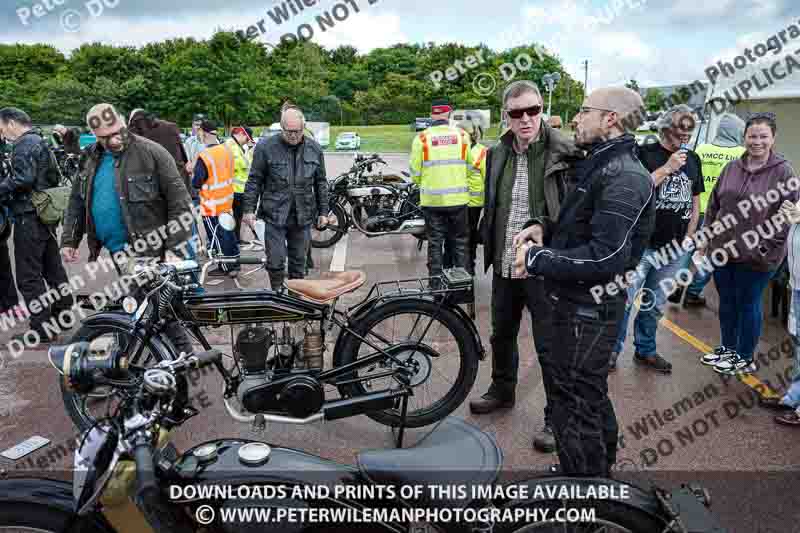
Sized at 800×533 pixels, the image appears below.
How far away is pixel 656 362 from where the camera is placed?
4445 millimetres

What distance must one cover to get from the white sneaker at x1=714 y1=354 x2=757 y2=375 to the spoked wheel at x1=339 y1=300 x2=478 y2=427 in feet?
6.51

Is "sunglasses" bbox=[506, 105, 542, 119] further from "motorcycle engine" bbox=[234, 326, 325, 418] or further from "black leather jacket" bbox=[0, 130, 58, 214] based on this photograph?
"black leather jacket" bbox=[0, 130, 58, 214]

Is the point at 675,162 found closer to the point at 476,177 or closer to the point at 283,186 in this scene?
the point at 476,177

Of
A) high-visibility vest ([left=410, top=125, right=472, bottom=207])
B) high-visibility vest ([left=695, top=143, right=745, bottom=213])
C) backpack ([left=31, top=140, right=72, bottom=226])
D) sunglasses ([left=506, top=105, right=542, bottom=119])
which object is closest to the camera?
sunglasses ([left=506, top=105, right=542, bottom=119])

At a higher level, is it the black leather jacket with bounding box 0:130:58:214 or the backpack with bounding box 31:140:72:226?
the black leather jacket with bounding box 0:130:58:214

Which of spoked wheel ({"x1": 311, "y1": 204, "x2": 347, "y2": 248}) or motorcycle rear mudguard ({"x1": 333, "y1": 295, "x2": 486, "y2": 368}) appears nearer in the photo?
motorcycle rear mudguard ({"x1": 333, "y1": 295, "x2": 486, "y2": 368})

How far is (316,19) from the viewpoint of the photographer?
311 inches

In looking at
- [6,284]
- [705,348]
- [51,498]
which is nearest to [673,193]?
[705,348]

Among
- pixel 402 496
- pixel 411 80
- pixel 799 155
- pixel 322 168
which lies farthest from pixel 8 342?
pixel 411 80

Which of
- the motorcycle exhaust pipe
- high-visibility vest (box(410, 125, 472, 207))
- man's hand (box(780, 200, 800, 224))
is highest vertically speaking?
high-visibility vest (box(410, 125, 472, 207))

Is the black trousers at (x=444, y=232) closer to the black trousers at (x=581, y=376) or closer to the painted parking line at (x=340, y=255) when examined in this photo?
the painted parking line at (x=340, y=255)

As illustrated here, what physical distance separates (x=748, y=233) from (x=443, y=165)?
289 centimetres

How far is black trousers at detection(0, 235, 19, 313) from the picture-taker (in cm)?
512

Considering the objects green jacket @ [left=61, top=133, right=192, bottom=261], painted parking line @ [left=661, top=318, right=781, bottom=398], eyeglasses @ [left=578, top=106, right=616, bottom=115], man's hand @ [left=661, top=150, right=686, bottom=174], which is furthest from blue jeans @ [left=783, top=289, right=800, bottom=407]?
green jacket @ [left=61, top=133, right=192, bottom=261]
